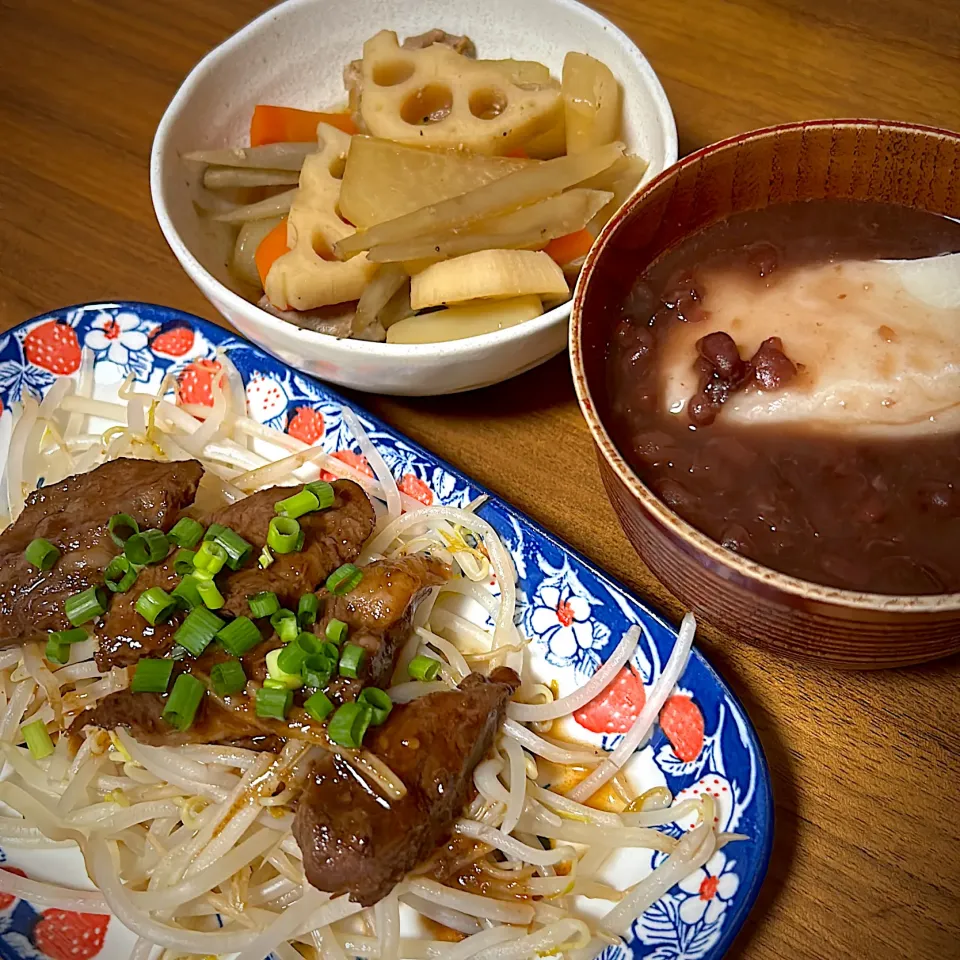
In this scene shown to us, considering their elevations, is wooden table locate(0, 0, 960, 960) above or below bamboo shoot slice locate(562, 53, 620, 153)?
below

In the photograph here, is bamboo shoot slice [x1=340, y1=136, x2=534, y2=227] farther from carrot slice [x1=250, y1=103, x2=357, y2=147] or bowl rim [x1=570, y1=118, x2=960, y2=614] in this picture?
bowl rim [x1=570, y1=118, x2=960, y2=614]

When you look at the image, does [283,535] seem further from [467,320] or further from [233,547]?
[467,320]

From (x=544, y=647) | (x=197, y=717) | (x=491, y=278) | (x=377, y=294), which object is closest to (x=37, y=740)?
(x=197, y=717)

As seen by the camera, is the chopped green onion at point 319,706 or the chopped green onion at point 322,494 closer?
the chopped green onion at point 319,706

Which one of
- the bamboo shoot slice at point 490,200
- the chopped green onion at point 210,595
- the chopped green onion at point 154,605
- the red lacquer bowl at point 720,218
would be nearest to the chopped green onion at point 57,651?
the chopped green onion at point 154,605

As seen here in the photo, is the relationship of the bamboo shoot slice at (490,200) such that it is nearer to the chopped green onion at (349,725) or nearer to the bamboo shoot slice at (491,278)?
the bamboo shoot slice at (491,278)

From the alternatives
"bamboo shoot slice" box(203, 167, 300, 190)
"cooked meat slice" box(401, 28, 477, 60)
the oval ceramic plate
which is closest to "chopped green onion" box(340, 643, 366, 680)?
the oval ceramic plate

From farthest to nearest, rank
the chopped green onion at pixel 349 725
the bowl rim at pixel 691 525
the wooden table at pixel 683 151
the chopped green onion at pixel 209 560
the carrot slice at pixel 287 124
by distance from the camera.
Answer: the carrot slice at pixel 287 124
the chopped green onion at pixel 209 560
the wooden table at pixel 683 151
the chopped green onion at pixel 349 725
the bowl rim at pixel 691 525
